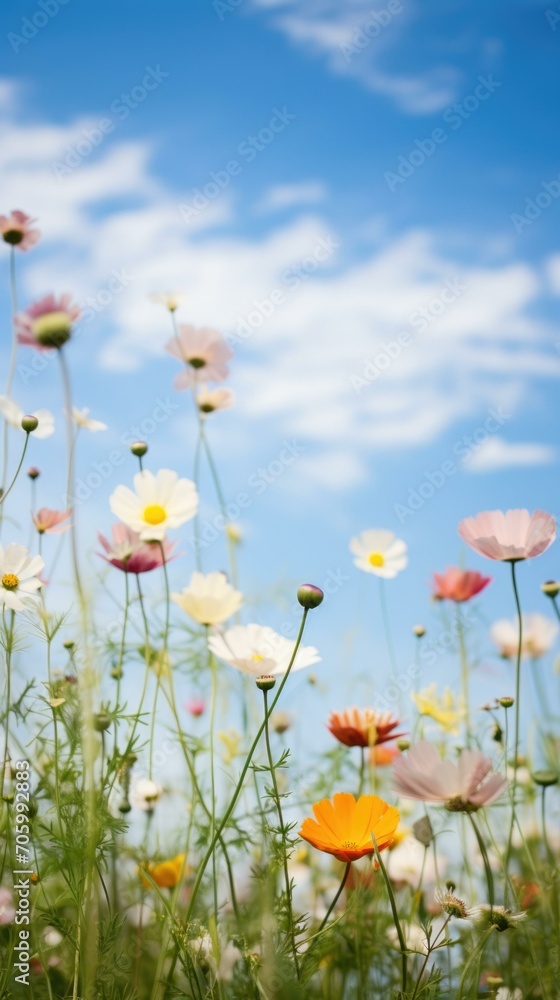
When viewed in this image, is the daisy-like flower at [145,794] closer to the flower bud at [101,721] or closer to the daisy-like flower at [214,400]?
the flower bud at [101,721]

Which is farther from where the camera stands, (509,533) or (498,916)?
(509,533)

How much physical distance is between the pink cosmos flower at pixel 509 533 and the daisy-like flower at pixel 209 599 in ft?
1.06

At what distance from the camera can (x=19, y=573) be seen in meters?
1.07

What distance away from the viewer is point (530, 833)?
82.9 inches

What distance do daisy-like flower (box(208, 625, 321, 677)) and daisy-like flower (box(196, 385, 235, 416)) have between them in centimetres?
75

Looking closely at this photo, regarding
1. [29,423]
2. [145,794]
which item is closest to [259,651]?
[145,794]

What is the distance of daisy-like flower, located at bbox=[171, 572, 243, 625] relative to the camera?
1.13 metres

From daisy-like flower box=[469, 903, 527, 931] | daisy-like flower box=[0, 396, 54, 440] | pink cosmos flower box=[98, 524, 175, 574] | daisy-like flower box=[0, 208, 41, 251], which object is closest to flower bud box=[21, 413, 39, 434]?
daisy-like flower box=[0, 396, 54, 440]

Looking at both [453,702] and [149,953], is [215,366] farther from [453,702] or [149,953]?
[149,953]

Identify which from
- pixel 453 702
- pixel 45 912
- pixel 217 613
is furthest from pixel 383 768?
pixel 45 912

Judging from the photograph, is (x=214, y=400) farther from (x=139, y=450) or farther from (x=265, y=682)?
(x=265, y=682)

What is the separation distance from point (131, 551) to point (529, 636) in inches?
41.1

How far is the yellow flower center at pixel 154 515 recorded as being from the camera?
1.16 m

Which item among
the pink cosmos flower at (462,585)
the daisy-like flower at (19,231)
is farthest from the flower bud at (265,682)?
the daisy-like flower at (19,231)
